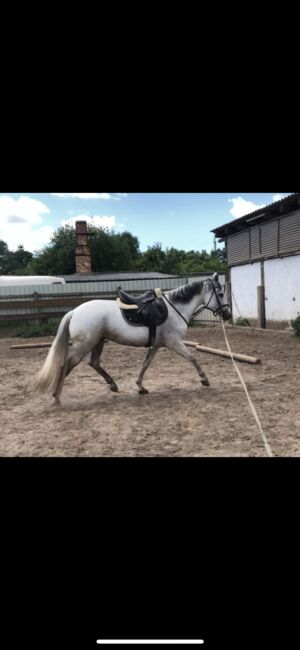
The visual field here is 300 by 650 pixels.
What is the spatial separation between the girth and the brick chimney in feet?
52.2

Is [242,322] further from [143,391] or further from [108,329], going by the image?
[108,329]

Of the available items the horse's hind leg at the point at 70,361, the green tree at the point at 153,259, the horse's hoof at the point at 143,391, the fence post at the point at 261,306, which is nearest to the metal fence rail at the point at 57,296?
the fence post at the point at 261,306

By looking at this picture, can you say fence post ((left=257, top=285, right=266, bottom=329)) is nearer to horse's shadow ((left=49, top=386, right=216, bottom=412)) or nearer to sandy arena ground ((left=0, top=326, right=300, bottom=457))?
sandy arena ground ((left=0, top=326, right=300, bottom=457))

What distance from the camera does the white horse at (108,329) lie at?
12.9ft

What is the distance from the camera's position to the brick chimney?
1930 cm

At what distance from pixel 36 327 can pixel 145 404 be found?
7.26m

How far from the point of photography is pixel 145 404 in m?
4.04

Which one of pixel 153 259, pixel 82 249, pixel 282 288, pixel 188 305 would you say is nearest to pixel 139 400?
pixel 188 305

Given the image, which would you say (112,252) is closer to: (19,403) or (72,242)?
(72,242)

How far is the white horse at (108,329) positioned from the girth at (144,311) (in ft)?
0.18

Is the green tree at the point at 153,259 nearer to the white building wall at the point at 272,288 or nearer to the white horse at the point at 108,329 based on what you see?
the white building wall at the point at 272,288

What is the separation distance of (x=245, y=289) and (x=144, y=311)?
8906 mm

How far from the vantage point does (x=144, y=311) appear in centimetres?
413

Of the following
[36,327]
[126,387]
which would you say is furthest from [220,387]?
[36,327]
